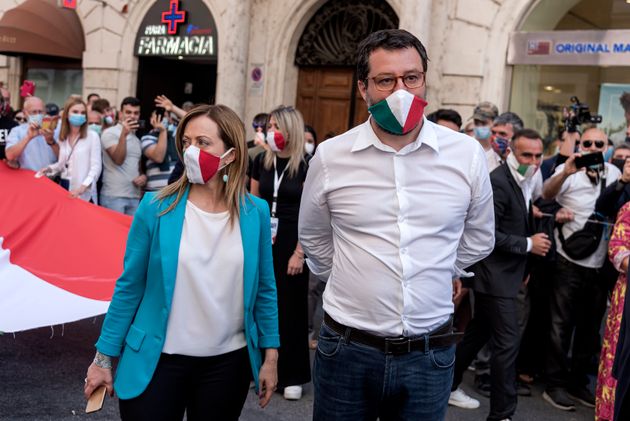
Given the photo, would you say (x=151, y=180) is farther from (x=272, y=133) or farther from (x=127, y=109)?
(x=272, y=133)

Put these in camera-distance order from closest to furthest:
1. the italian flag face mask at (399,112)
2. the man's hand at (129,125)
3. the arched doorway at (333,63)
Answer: the italian flag face mask at (399,112), the man's hand at (129,125), the arched doorway at (333,63)

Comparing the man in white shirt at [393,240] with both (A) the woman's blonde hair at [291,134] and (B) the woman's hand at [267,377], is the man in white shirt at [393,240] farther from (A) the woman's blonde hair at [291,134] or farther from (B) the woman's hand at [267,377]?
(A) the woman's blonde hair at [291,134]

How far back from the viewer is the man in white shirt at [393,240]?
2.57 meters

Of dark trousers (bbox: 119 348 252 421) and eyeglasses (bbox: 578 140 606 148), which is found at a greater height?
eyeglasses (bbox: 578 140 606 148)

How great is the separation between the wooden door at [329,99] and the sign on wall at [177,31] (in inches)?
82.0

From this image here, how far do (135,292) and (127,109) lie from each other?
5473 millimetres

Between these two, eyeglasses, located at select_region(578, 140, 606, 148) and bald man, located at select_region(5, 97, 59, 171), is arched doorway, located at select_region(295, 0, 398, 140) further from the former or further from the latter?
eyeglasses, located at select_region(578, 140, 606, 148)

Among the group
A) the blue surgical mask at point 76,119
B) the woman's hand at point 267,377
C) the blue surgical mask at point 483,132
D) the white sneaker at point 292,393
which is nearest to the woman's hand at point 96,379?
the woman's hand at point 267,377

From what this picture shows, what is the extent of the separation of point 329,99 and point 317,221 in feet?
37.8

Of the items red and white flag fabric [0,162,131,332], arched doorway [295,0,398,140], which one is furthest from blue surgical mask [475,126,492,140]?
arched doorway [295,0,398,140]

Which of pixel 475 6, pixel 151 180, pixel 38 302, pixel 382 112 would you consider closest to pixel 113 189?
pixel 151 180

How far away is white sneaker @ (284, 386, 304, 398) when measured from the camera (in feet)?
17.3

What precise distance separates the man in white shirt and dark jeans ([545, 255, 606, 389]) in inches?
132

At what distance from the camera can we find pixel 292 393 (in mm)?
5270
